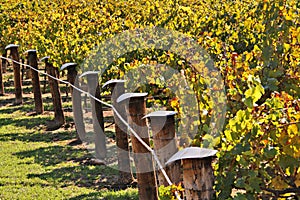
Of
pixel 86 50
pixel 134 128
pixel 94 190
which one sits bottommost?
pixel 94 190

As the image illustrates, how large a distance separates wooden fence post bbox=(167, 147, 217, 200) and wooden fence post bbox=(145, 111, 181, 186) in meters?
0.99

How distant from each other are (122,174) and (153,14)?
5.83 metres

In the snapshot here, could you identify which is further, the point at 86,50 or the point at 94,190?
the point at 86,50

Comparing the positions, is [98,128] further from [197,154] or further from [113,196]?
[197,154]

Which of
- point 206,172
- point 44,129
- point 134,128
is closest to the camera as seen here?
point 206,172

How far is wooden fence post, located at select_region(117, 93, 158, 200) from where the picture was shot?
540 centimetres

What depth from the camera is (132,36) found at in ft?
31.6

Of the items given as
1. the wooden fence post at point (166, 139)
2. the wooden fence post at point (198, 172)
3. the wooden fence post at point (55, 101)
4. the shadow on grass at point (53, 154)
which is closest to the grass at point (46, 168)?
the shadow on grass at point (53, 154)

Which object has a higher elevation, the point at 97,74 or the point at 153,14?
the point at 153,14

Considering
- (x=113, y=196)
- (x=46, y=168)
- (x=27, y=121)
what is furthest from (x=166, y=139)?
(x=27, y=121)

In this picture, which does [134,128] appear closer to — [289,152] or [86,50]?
[289,152]

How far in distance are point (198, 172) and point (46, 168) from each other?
5.69 meters

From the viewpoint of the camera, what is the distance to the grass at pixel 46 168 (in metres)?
7.45

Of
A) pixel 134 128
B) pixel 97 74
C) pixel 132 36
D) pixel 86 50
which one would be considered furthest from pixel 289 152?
pixel 86 50
